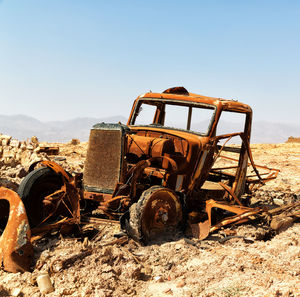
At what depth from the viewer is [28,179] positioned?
4.70 metres

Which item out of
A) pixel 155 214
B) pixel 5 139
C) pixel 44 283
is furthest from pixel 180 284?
pixel 5 139

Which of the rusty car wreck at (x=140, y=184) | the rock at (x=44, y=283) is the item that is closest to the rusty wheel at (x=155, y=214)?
the rusty car wreck at (x=140, y=184)

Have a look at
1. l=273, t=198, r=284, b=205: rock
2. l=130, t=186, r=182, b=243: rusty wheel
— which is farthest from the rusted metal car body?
l=273, t=198, r=284, b=205: rock

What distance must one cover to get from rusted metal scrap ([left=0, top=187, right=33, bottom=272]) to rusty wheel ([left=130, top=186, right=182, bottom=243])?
1292 mm

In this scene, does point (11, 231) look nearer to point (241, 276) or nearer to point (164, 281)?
point (164, 281)

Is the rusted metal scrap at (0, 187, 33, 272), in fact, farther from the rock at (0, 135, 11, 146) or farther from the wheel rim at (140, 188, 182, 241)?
the rock at (0, 135, 11, 146)

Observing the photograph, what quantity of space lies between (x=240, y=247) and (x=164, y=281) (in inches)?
54.9

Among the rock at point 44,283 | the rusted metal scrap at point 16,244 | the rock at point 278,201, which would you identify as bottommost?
the rock at point 278,201

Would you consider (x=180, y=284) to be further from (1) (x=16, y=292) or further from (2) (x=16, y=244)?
(2) (x=16, y=244)

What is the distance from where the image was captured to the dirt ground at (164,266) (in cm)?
324

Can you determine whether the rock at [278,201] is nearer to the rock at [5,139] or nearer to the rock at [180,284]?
the rock at [180,284]

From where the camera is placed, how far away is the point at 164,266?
3893 mm

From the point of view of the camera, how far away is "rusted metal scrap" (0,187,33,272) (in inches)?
139

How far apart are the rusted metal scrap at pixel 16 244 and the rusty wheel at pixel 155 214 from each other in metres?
1.29
